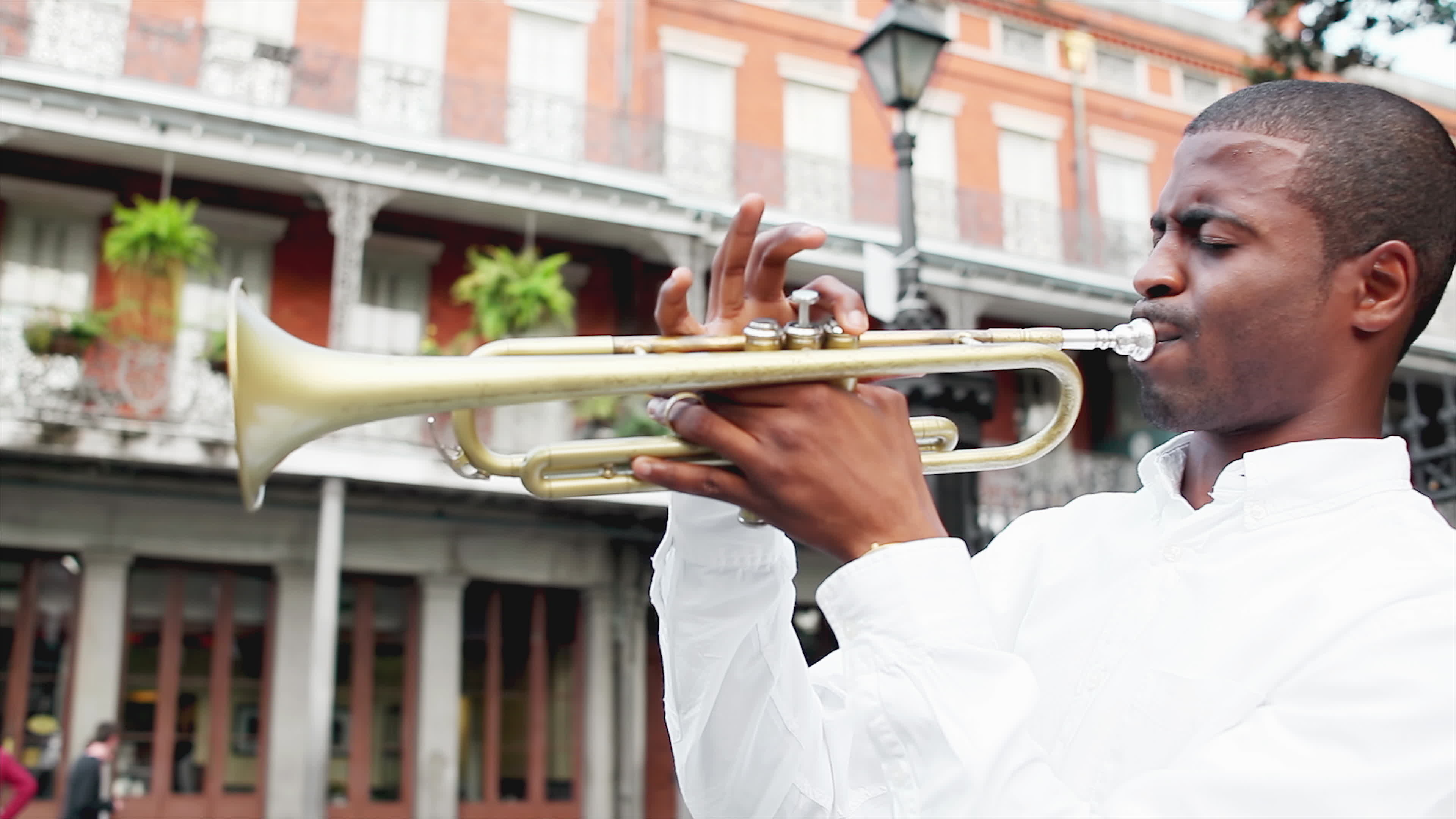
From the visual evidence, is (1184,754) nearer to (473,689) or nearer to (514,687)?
(473,689)

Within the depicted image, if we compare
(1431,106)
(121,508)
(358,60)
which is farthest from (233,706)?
(1431,106)

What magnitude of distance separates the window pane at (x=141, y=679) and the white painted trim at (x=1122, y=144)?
14.0 metres

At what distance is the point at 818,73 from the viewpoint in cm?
1677

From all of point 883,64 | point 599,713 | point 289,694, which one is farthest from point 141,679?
point 883,64

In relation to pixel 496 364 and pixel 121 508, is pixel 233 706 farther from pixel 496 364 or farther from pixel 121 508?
pixel 496 364

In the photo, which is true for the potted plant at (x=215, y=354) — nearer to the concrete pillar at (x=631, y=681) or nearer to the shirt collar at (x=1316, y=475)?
the concrete pillar at (x=631, y=681)

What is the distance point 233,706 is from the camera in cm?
1241

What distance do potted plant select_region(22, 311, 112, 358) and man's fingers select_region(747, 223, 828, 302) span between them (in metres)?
11.6

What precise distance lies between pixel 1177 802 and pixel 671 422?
1.81ft

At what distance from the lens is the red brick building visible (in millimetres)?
11734

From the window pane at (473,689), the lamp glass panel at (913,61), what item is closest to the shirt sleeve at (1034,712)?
the lamp glass panel at (913,61)

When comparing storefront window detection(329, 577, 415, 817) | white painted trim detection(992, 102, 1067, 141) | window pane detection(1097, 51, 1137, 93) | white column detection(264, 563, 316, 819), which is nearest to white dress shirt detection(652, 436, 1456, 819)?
white column detection(264, 563, 316, 819)

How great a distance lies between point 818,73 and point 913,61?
11902mm

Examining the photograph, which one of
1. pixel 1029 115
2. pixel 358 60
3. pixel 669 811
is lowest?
pixel 669 811
